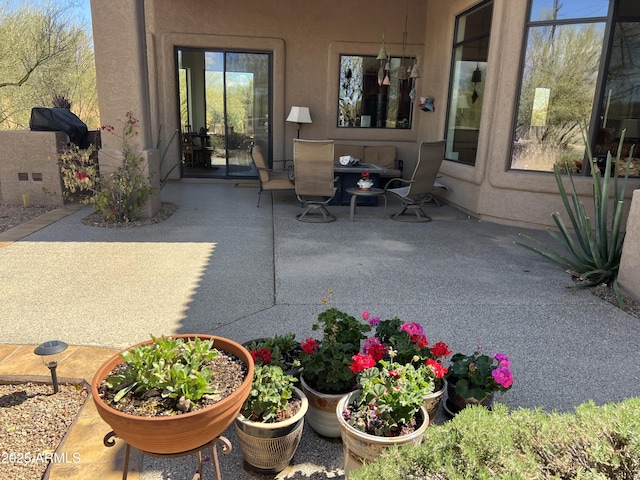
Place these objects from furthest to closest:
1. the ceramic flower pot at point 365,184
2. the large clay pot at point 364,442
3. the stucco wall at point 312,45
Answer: the stucco wall at point 312,45 → the ceramic flower pot at point 365,184 → the large clay pot at point 364,442

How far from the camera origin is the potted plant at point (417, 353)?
1988mm

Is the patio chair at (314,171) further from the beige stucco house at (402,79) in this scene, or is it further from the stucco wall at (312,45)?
the stucco wall at (312,45)

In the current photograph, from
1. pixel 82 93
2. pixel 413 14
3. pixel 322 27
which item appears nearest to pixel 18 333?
pixel 322 27

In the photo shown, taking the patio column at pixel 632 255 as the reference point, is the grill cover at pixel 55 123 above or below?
above

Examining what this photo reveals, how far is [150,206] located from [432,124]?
5259mm

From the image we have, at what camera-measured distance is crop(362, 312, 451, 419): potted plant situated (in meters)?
1.99

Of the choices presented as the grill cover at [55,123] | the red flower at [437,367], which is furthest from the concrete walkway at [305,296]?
the grill cover at [55,123]

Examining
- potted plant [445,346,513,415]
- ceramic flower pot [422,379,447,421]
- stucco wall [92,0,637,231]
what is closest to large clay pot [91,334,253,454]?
ceramic flower pot [422,379,447,421]

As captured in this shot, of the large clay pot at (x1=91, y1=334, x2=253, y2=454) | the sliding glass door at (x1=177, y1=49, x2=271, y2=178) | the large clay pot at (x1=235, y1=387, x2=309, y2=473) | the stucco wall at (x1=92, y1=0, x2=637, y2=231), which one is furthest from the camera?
the sliding glass door at (x1=177, y1=49, x2=271, y2=178)

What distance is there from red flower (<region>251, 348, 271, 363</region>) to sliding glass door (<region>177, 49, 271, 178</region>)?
7.76 meters

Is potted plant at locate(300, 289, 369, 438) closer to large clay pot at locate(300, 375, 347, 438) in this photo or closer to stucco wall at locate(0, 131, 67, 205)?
large clay pot at locate(300, 375, 347, 438)

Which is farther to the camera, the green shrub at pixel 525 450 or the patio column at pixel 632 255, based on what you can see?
the patio column at pixel 632 255

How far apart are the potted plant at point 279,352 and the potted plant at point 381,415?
13.8 inches

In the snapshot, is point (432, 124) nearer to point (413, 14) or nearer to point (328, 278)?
point (413, 14)
